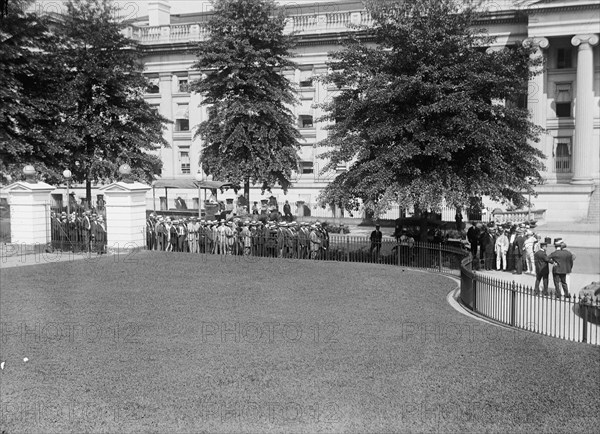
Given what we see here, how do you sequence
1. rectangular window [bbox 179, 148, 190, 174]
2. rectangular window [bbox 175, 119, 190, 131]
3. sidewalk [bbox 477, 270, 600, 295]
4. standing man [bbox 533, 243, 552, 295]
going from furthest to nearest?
1. rectangular window [bbox 175, 119, 190, 131]
2. rectangular window [bbox 179, 148, 190, 174]
3. sidewalk [bbox 477, 270, 600, 295]
4. standing man [bbox 533, 243, 552, 295]

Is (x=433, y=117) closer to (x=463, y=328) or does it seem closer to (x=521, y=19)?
(x=463, y=328)

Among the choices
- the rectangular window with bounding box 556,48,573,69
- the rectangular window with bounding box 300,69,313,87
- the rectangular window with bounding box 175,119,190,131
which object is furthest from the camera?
the rectangular window with bounding box 175,119,190,131

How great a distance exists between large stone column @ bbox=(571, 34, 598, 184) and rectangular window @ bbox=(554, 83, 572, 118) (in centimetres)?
280

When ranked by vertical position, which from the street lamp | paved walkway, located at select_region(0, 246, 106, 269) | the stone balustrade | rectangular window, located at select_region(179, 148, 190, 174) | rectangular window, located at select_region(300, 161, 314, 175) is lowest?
paved walkway, located at select_region(0, 246, 106, 269)

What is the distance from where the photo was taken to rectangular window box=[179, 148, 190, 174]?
58.9 meters

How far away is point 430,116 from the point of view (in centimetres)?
2417

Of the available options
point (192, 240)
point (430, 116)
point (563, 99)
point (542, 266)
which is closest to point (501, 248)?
point (542, 266)

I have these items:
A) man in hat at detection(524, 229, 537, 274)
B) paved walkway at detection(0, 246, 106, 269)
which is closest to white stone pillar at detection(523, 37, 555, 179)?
man in hat at detection(524, 229, 537, 274)

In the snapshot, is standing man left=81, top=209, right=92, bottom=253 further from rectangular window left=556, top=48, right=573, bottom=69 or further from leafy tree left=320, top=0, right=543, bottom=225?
rectangular window left=556, top=48, right=573, bottom=69

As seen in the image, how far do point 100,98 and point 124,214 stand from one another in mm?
12445

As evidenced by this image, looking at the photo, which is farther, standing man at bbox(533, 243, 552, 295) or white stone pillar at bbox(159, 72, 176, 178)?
white stone pillar at bbox(159, 72, 176, 178)

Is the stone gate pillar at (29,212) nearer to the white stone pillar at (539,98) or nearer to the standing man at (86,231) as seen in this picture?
the standing man at (86,231)

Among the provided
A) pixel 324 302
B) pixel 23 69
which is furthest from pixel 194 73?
pixel 324 302

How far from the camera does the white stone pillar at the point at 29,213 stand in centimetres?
2678
